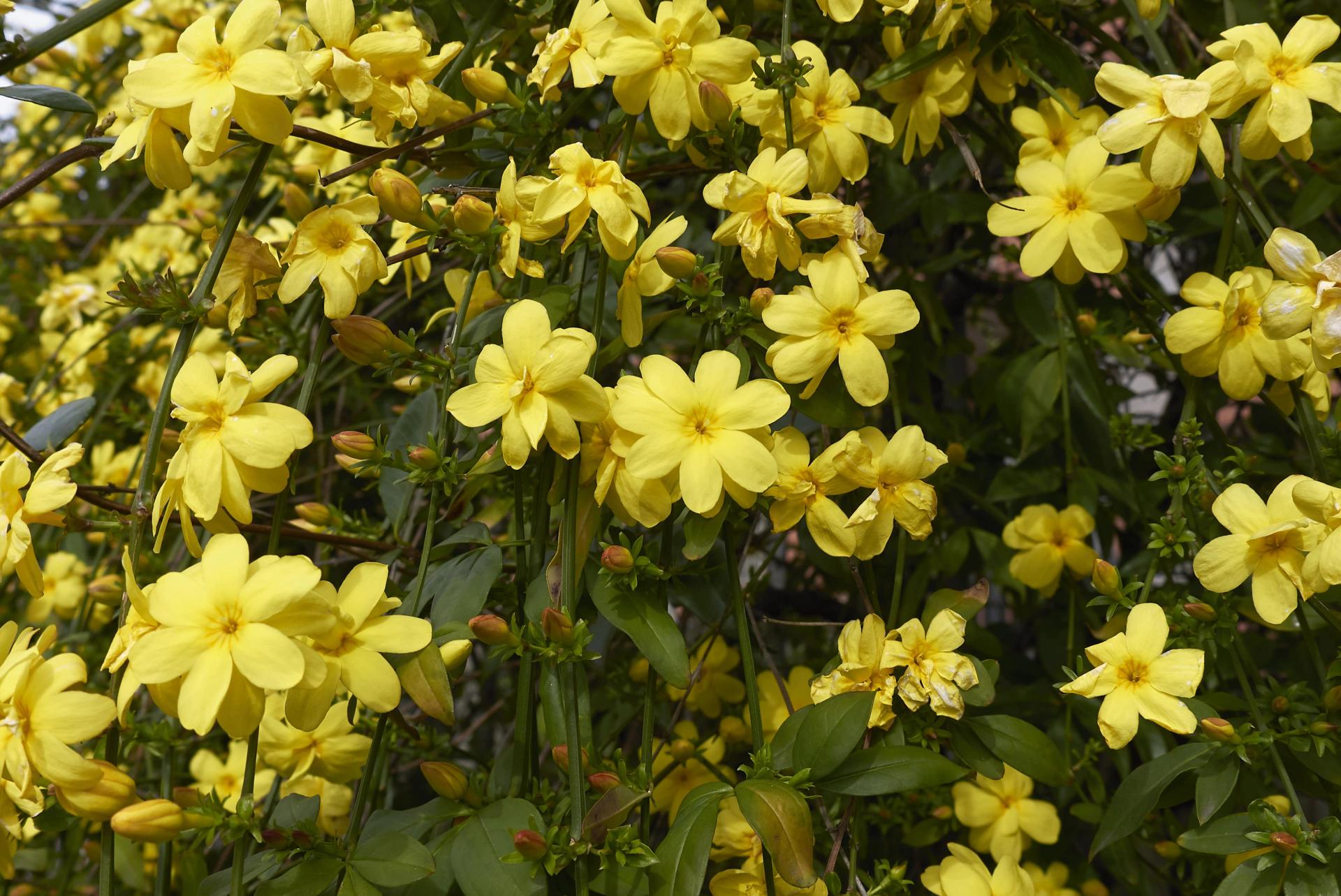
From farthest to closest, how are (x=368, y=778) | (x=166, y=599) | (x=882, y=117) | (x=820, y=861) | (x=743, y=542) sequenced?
(x=743, y=542), (x=820, y=861), (x=882, y=117), (x=368, y=778), (x=166, y=599)

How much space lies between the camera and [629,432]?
79 centimetres

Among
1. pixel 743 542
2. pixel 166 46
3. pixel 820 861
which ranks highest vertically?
pixel 166 46

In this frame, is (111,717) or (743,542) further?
(743,542)

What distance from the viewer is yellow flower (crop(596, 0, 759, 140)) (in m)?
0.85

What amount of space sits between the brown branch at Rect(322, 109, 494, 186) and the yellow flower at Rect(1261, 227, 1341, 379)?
2.26ft

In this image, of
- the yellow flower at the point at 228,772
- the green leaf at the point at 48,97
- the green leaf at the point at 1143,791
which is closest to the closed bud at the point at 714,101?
the green leaf at the point at 48,97

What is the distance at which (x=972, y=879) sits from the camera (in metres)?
0.95

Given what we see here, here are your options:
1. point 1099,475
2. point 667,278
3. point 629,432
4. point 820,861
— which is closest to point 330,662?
point 629,432

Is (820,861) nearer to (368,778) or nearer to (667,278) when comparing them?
(368,778)

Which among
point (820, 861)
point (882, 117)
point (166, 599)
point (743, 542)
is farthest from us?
point (743, 542)

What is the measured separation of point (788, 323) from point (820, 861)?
64 cm

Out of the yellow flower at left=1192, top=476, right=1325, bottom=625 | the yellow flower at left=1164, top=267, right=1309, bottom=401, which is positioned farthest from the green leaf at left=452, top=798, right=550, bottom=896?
the yellow flower at left=1164, top=267, right=1309, bottom=401

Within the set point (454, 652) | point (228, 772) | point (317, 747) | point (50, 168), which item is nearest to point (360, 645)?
point (454, 652)

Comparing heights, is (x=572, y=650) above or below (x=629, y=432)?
below
